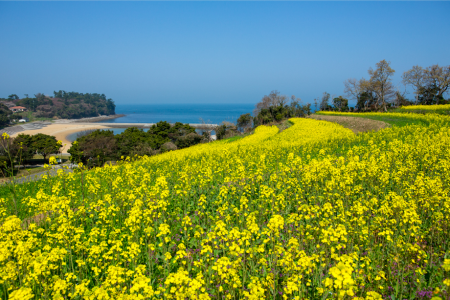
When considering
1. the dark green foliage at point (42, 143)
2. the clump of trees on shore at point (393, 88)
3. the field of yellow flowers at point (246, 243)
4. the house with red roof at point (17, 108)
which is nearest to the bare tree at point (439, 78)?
the clump of trees on shore at point (393, 88)

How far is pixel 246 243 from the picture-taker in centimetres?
395

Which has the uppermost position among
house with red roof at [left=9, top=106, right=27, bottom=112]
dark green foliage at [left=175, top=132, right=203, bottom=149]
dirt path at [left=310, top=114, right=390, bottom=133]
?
house with red roof at [left=9, top=106, right=27, bottom=112]

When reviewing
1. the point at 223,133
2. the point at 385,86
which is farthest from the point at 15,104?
the point at 385,86

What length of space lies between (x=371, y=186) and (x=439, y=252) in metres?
3.01

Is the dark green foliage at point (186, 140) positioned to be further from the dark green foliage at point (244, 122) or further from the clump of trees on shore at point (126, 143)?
the dark green foliage at point (244, 122)

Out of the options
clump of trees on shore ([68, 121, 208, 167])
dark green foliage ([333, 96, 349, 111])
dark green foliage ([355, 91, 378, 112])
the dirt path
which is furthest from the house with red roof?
the dirt path

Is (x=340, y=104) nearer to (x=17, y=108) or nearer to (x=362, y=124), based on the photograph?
(x=362, y=124)

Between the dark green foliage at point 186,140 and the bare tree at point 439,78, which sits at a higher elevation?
the bare tree at point 439,78

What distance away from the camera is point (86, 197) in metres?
9.12

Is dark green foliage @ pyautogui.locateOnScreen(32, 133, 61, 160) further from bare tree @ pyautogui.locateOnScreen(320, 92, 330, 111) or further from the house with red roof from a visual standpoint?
the house with red roof

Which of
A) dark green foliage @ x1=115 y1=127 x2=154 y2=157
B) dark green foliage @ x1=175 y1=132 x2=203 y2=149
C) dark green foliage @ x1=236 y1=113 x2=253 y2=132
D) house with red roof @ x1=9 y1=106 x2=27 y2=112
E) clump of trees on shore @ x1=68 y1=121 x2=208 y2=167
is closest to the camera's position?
clump of trees on shore @ x1=68 y1=121 x2=208 y2=167

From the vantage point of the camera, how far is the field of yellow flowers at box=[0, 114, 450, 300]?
11.3 feet

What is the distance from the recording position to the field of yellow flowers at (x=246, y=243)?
345 cm

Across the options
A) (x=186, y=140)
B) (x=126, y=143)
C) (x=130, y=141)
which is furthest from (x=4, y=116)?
(x=186, y=140)
